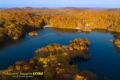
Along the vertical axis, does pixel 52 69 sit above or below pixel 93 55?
above

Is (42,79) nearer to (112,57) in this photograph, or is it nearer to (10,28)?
(112,57)

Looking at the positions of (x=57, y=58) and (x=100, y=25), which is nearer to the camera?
(x=57, y=58)

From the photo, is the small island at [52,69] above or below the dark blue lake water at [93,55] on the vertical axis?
above

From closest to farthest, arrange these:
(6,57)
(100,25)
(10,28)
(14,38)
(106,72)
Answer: (106,72) < (6,57) < (14,38) < (10,28) < (100,25)

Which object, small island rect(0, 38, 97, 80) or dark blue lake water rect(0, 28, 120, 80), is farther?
dark blue lake water rect(0, 28, 120, 80)

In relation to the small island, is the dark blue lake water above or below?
below

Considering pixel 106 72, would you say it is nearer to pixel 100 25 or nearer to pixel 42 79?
pixel 42 79

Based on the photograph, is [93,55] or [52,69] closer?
[52,69]

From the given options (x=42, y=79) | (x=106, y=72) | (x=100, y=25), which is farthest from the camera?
(x=100, y=25)

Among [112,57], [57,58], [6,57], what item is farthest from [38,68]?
[112,57]

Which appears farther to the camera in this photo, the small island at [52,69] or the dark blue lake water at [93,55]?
the dark blue lake water at [93,55]
